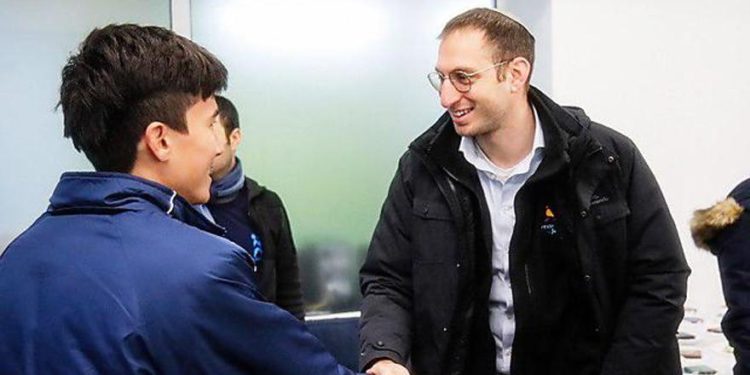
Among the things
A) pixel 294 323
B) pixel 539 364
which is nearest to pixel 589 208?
pixel 539 364

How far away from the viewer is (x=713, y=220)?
1621 millimetres

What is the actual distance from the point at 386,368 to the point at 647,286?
25.3 inches

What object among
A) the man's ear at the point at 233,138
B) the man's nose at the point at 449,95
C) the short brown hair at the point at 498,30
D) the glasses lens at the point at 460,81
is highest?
the short brown hair at the point at 498,30

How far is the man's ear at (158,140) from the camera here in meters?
1.16

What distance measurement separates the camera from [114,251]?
1.03 metres

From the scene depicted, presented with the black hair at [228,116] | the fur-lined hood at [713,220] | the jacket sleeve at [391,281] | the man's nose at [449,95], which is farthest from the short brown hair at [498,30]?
the black hair at [228,116]

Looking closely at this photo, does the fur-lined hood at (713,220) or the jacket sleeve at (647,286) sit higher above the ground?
the fur-lined hood at (713,220)

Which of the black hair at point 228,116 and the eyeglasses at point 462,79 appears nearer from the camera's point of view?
the eyeglasses at point 462,79

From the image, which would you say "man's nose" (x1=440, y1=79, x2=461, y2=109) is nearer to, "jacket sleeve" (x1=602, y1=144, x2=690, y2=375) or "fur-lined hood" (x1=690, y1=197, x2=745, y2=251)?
"jacket sleeve" (x1=602, y1=144, x2=690, y2=375)

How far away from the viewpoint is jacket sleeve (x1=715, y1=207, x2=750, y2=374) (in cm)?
156

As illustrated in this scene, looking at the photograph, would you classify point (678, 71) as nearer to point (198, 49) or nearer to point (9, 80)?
point (198, 49)

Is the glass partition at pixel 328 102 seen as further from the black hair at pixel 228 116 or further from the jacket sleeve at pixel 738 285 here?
the jacket sleeve at pixel 738 285

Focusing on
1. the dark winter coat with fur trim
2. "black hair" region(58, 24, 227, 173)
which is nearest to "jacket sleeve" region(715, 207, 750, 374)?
the dark winter coat with fur trim

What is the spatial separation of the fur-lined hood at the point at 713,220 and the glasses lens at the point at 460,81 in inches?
23.7
